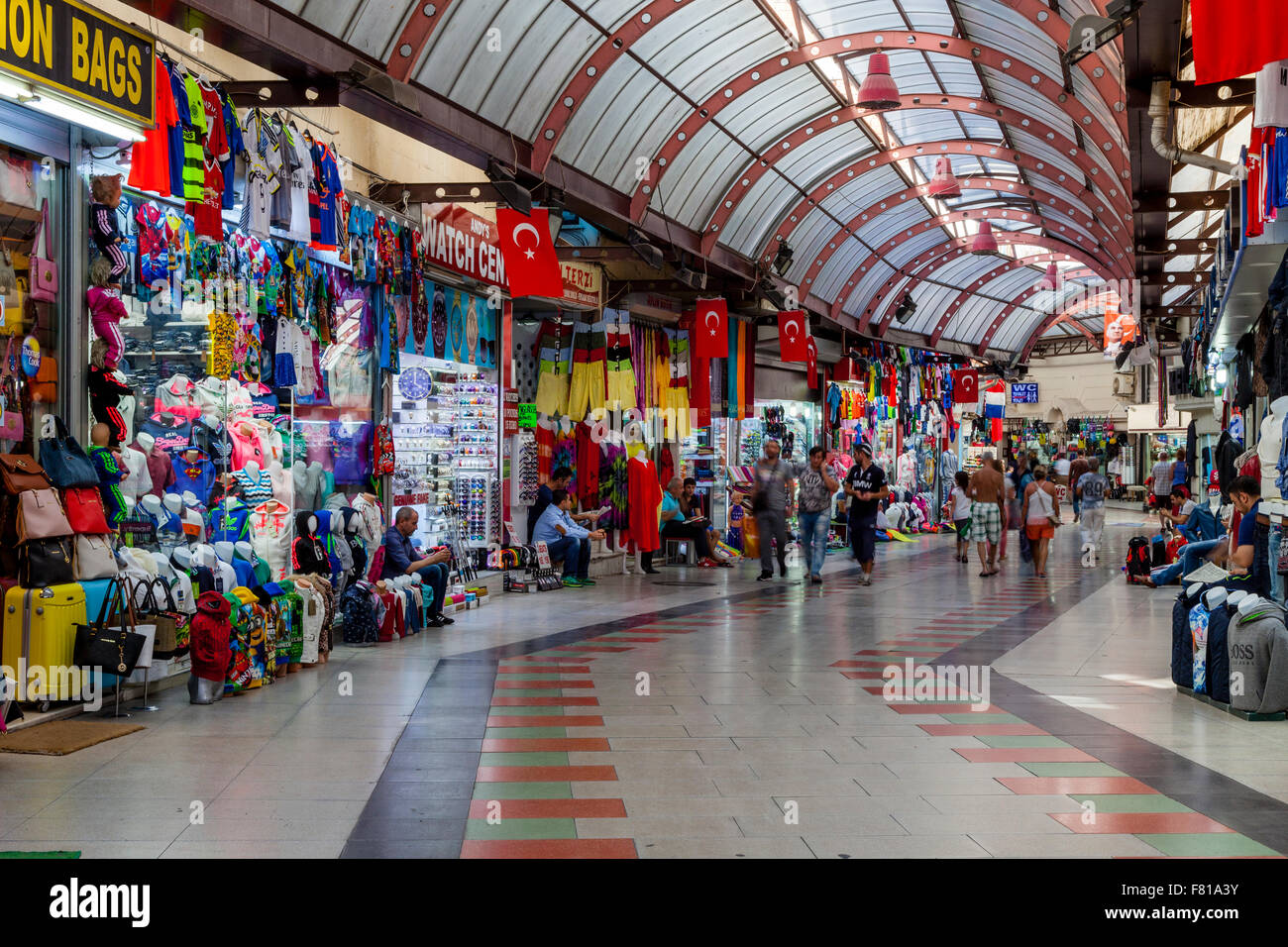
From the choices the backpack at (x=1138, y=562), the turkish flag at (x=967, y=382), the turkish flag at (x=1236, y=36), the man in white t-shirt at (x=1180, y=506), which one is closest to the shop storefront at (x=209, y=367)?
the turkish flag at (x=1236, y=36)

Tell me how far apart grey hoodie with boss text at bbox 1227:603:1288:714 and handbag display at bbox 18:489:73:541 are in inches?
246

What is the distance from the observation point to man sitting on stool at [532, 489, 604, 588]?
14.5 meters

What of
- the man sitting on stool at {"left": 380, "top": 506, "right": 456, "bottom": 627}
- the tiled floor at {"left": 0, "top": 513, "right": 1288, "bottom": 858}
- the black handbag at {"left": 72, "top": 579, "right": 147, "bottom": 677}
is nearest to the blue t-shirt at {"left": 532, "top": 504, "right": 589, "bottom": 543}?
the man sitting on stool at {"left": 380, "top": 506, "right": 456, "bottom": 627}

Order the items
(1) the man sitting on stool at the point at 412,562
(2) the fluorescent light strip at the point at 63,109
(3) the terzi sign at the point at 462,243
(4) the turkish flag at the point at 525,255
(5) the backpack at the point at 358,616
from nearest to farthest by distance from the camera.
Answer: (2) the fluorescent light strip at the point at 63,109
(5) the backpack at the point at 358,616
(1) the man sitting on stool at the point at 412,562
(4) the turkish flag at the point at 525,255
(3) the terzi sign at the point at 462,243

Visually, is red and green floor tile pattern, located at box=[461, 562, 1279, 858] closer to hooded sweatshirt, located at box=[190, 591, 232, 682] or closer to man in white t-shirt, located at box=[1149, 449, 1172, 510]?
hooded sweatshirt, located at box=[190, 591, 232, 682]

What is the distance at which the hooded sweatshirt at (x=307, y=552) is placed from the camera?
31.1ft

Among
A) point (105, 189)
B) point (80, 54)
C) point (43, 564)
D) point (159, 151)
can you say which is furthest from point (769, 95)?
point (43, 564)

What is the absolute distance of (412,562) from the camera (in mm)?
10703

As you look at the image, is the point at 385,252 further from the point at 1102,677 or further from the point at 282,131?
the point at 1102,677

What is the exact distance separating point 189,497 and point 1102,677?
6.14 metres

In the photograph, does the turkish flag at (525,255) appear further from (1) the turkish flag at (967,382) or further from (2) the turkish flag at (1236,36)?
(1) the turkish flag at (967,382)

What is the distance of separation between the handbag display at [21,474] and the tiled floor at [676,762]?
135cm

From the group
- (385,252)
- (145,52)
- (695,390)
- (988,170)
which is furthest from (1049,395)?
(145,52)

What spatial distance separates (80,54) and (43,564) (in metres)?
2.57
